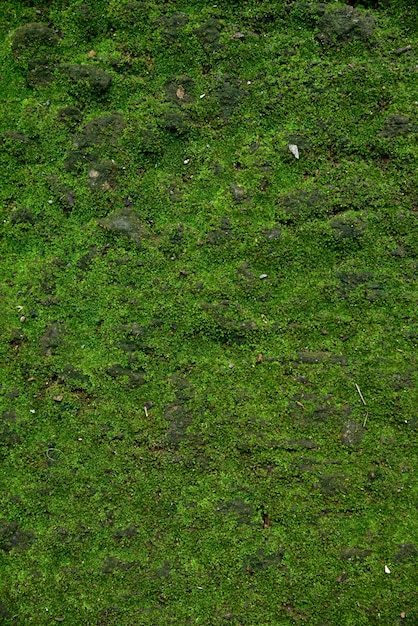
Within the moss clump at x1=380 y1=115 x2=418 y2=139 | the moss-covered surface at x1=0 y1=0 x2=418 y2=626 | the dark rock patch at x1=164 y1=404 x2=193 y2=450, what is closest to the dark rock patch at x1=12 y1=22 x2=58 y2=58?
the moss-covered surface at x1=0 y1=0 x2=418 y2=626

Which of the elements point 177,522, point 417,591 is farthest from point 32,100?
point 417,591

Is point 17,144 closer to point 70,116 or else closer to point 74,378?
point 70,116

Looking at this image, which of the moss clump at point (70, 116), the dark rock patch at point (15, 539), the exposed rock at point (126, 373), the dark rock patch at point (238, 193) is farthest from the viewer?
the moss clump at point (70, 116)

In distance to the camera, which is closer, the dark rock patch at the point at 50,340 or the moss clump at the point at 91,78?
the dark rock patch at the point at 50,340

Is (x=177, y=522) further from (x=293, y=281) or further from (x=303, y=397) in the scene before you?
(x=293, y=281)

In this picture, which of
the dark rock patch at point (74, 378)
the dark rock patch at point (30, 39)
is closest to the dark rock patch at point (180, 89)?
the dark rock patch at point (30, 39)

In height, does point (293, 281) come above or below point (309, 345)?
above

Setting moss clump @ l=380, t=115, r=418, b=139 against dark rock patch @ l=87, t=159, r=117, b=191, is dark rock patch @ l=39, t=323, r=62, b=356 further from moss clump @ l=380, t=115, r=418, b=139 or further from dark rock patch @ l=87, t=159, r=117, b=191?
moss clump @ l=380, t=115, r=418, b=139

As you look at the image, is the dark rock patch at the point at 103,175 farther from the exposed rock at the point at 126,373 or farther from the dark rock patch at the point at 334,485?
the dark rock patch at the point at 334,485
